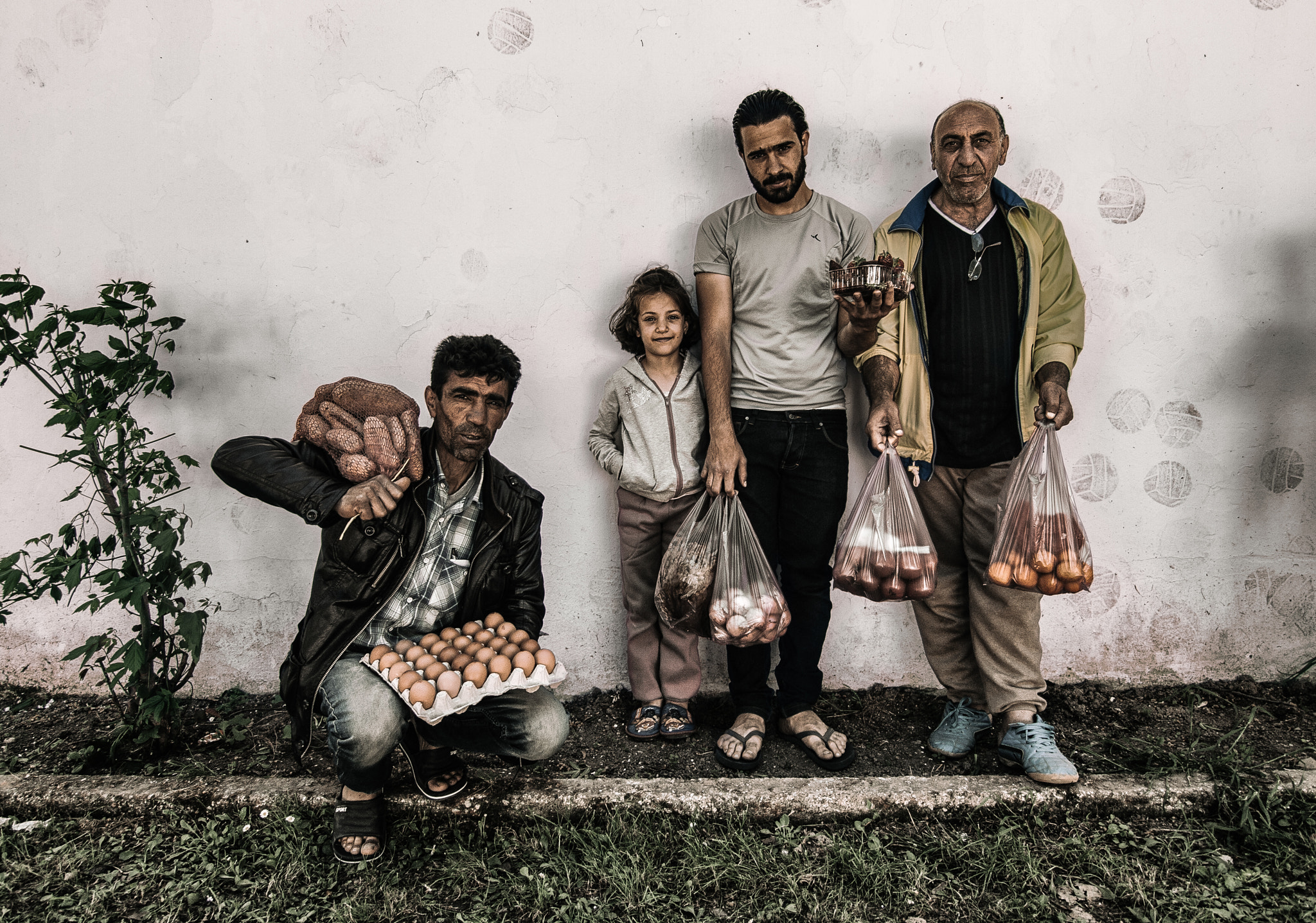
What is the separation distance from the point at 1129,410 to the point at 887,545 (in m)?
1.47

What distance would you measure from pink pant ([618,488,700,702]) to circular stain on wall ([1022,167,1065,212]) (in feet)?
6.34

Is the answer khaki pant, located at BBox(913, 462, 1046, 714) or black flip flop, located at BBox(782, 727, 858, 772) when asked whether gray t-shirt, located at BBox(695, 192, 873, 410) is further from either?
black flip flop, located at BBox(782, 727, 858, 772)

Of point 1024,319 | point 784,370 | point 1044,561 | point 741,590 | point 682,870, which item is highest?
point 1024,319

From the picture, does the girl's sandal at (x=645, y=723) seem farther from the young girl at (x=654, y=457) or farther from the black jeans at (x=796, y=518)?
the black jeans at (x=796, y=518)

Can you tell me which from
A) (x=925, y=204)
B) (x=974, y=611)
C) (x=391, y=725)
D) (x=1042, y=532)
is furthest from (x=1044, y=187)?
(x=391, y=725)

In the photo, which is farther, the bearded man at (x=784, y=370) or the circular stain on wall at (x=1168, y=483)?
the circular stain on wall at (x=1168, y=483)

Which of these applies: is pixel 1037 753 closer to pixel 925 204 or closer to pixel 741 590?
pixel 741 590

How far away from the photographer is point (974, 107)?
2557mm

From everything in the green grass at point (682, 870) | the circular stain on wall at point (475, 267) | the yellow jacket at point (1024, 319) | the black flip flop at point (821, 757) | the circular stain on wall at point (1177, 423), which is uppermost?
the circular stain on wall at point (475, 267)

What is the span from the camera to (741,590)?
255cm

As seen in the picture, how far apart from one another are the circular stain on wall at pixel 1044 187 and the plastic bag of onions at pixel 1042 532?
110cm

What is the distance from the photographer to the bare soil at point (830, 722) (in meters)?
2.69

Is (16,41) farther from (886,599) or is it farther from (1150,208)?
(1150,208)

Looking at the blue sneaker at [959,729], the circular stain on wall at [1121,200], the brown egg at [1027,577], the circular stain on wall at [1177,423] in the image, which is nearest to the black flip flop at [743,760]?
the blue sneaker at [959,729]
